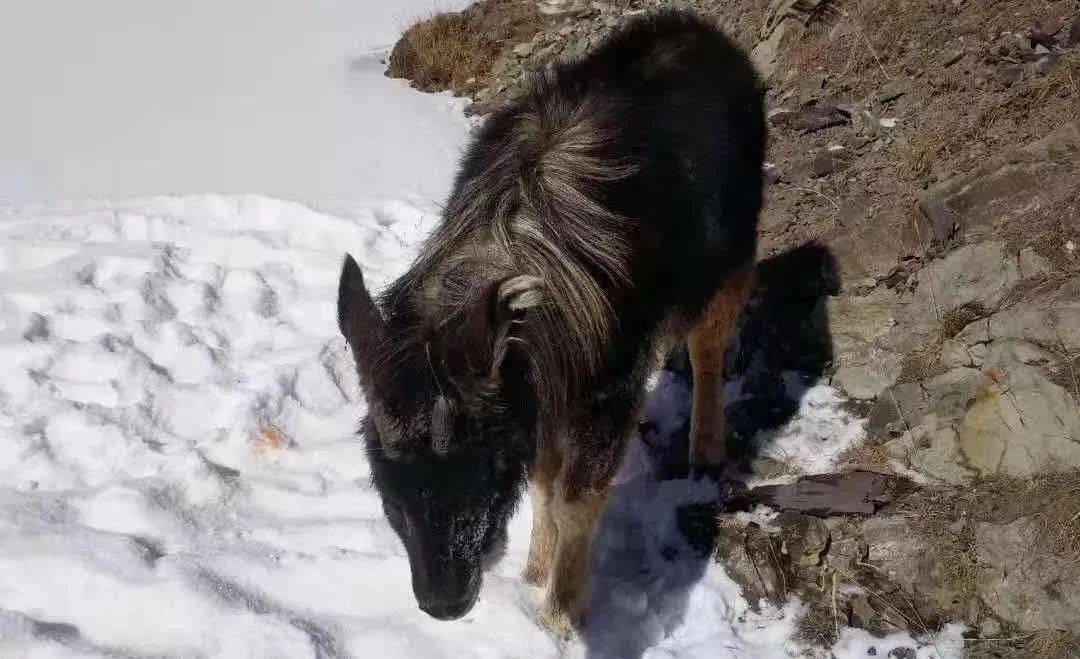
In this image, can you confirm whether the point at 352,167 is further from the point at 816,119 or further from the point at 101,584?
the point at 101,584

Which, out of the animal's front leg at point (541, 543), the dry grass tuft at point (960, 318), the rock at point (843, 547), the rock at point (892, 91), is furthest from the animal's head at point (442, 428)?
the rock at point (892, 91)

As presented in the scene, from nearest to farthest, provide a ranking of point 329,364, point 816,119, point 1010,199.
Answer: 1. point 1010,199
2. point 329,364
3. point 816,119

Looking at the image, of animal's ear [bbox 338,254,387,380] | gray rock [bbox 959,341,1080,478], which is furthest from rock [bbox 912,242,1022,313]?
animal's ear [bbox 338,254,387,380]

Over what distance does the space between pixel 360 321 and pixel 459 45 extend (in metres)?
8.41

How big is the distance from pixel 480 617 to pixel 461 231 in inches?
76.6

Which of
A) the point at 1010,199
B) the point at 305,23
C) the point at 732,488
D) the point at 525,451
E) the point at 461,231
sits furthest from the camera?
the point at 305,23

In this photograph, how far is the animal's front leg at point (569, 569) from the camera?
3.88 m

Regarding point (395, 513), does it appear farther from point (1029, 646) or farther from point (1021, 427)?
point (1021, 427)

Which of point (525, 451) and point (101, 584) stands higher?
point (525, 451)

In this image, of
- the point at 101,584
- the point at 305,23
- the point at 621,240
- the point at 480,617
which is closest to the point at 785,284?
the point at 621,240

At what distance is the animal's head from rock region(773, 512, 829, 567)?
197 centimetres

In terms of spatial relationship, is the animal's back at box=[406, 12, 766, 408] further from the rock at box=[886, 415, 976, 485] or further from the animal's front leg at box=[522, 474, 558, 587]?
the rock at box=[886, 415, 976, 485]

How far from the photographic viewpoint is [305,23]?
12.1 m

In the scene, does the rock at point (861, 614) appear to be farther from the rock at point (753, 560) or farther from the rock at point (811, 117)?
the rock at point (811, 117)
